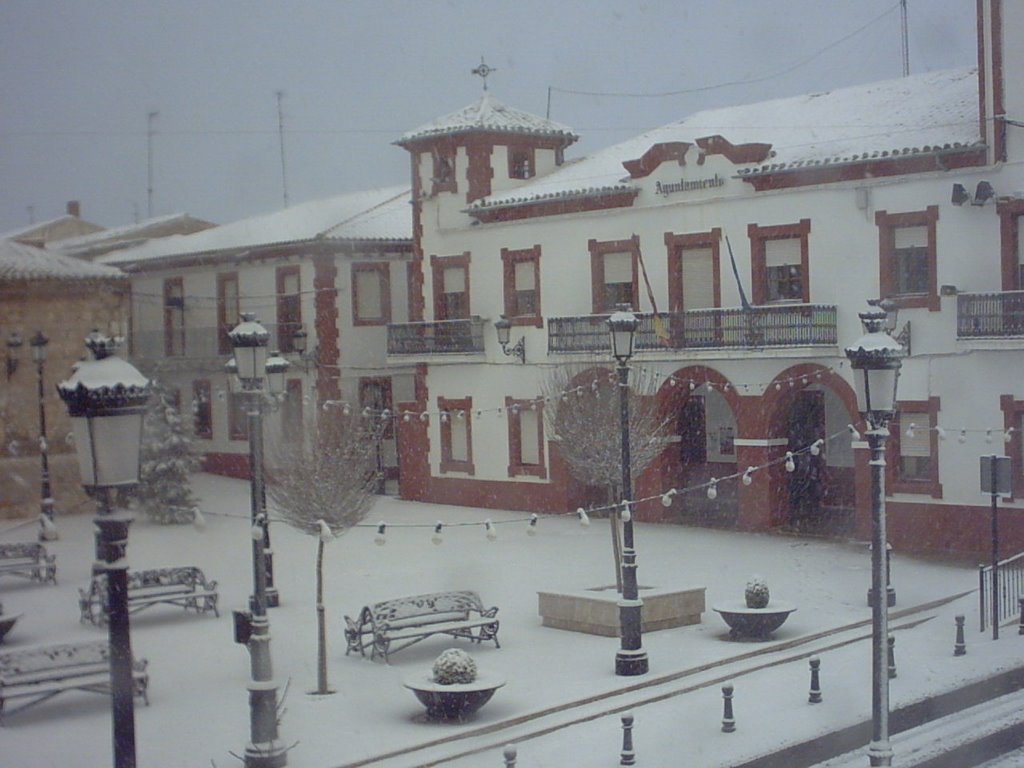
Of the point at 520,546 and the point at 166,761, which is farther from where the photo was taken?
the point at 520,546

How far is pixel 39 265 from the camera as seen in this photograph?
27.0 ft

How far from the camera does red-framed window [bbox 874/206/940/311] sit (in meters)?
19.5

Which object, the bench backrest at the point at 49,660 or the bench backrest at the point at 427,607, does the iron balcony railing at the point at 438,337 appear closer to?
the bench backrest at the point at 427,607

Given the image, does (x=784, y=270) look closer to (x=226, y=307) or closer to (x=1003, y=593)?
(x=1003, y=593)

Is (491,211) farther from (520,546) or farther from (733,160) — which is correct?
(520,546)

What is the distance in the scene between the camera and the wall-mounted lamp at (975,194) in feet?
61.2

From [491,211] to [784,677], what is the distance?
46.6 feet

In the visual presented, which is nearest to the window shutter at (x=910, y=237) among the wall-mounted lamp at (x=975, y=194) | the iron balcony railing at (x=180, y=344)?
the wall-mounted lamp at (x=975, y=194)

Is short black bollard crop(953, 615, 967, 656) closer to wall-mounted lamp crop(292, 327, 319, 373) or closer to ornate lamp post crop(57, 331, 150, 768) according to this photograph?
ornate lamp post crop(57, 331, 150, 768)

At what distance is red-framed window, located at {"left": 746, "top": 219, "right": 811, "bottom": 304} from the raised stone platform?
7.54m

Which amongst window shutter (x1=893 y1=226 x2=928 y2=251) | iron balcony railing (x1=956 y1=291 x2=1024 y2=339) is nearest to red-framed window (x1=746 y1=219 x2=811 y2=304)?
window shutter (x1=893 y1=226 x2=928 y2=251)

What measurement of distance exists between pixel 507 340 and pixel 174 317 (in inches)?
392

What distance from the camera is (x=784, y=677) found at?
41.9 ft

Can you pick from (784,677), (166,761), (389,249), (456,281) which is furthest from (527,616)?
(389,249)
